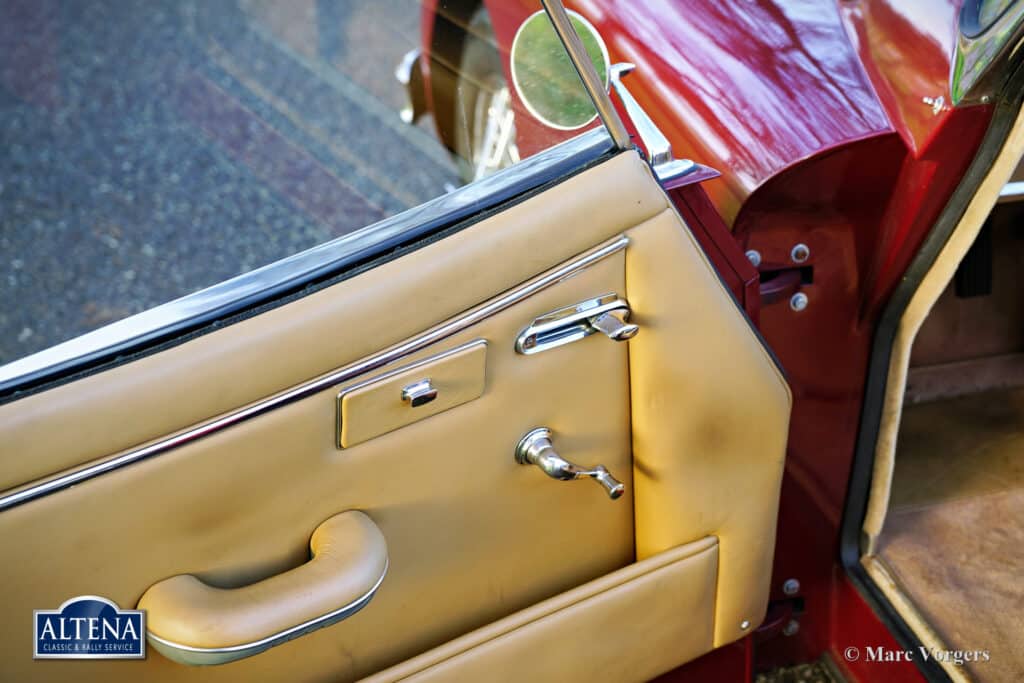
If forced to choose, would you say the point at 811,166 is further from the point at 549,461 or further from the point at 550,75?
the point at 549,461

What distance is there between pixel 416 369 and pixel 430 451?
0.10 meters

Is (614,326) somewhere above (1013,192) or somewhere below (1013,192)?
below

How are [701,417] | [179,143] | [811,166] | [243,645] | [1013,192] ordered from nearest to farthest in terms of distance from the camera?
[243,645] → [701,417] → [811,166] → [1013,192] → [179,143]

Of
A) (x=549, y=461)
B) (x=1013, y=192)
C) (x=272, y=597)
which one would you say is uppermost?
(x=1013, y=192)

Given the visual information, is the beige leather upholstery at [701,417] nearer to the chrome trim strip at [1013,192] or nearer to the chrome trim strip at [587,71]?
the chrome trim strip at [587,71]

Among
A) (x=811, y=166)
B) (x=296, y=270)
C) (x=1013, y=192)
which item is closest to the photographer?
(x=296, y=270)

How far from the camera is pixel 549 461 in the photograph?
3.86 feet

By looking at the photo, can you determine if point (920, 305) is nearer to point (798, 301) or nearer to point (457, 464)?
point (798, 301)

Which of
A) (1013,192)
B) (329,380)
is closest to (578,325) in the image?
(329,380)

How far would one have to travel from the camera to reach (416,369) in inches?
43.6

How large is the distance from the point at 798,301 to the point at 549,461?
0.56m

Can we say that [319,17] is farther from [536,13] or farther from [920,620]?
[920,620]

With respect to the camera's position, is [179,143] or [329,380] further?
[179,143]

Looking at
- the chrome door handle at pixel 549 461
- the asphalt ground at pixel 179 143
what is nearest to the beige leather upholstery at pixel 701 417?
the chrome door handle at pixel 549 461
